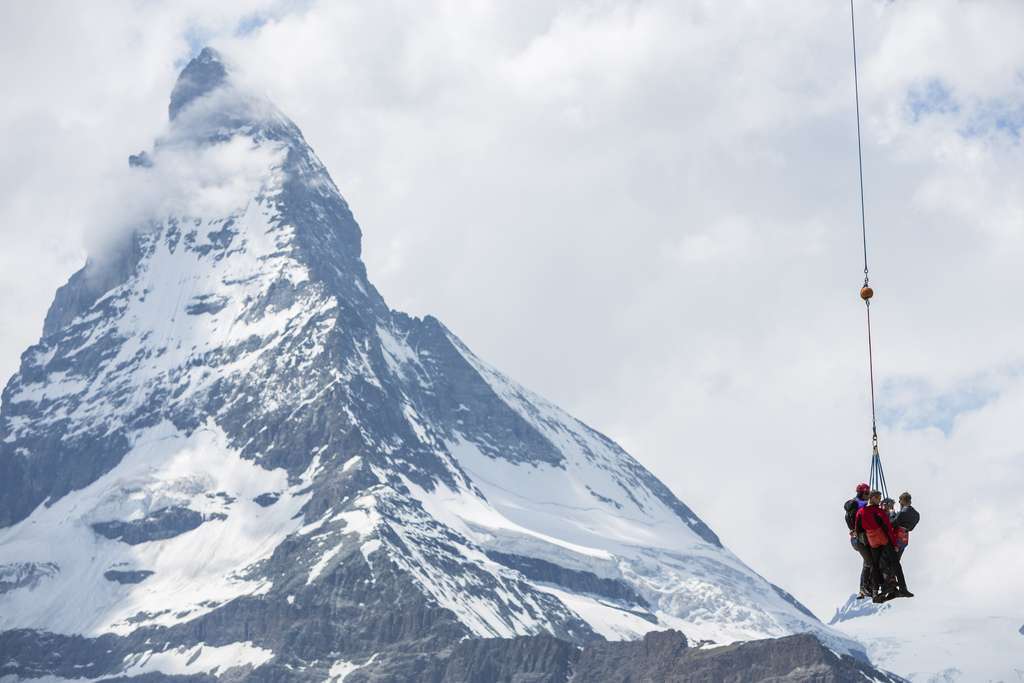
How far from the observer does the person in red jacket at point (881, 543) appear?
77875 mm

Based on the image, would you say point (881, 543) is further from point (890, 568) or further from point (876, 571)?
point (876, 571)

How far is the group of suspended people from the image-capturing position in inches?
3063

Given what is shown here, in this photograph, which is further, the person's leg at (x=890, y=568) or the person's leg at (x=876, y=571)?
the person's leg at (x=876, y=571)

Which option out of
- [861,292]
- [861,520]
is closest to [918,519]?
[861,520]

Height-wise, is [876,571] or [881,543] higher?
[881,543]

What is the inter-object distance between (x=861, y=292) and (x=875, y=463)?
5.53 m

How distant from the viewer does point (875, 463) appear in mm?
77250

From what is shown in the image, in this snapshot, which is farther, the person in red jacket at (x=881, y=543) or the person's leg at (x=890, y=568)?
the person's leg at (x=890, y=568)

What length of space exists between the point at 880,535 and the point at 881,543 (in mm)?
338

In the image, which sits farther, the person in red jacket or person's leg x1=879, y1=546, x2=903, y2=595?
person's leg x1=879, y1=546, x2=903, y2=595

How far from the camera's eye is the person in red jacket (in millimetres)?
77875

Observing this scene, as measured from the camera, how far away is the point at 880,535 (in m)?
78.1

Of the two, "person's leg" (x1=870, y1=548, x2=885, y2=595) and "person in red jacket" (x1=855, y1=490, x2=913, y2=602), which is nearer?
"person in red jacket" (x1=855, y1=490, x2=913, y2=602)

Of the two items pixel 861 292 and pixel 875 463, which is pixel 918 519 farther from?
pixel 861 292
